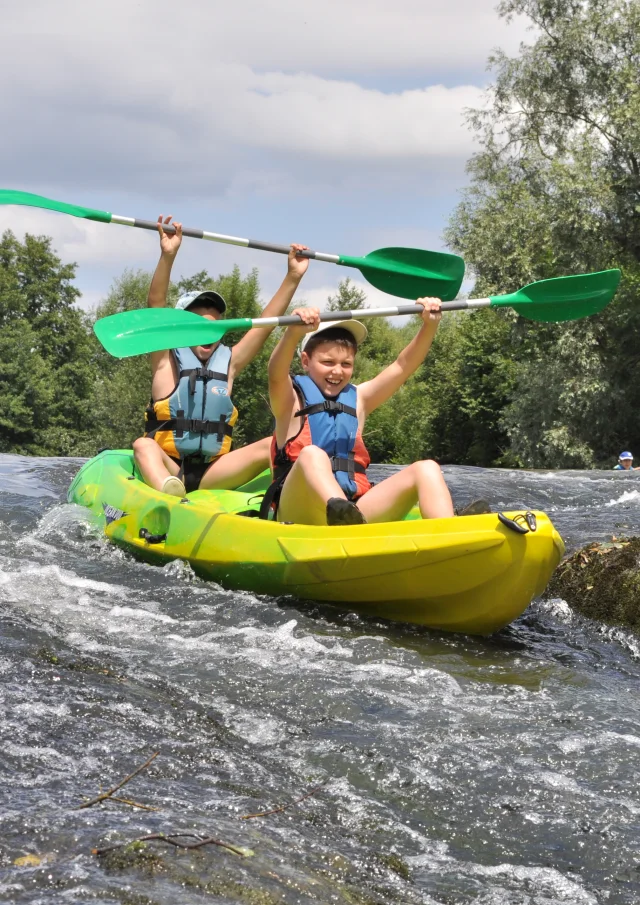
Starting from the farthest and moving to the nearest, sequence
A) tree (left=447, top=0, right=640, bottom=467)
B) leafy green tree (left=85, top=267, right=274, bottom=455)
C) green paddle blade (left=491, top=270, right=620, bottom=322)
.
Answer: leafy green tree (left=85, top=267, right=274, bottom=455)
tree (left=447, top=0, right=640, bottom=467)
green paddle blade (left=491, top=270, right=620, bottom=322)

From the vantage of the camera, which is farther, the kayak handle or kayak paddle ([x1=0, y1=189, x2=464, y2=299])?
kayak paddle ([x1=0, y1=189, x2=464, y2=299])

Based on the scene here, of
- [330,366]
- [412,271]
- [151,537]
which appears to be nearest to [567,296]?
[412,271]

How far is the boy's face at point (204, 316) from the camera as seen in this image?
534 cm

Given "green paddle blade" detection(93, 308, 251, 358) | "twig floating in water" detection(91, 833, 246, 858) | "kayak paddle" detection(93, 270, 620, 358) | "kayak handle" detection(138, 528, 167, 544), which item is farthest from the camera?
"kayak handle" detection(138, 528, 167, 544)

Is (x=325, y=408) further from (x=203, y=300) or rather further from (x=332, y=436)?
(x=203, y=300)

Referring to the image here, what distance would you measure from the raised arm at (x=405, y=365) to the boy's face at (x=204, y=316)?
3.55ft

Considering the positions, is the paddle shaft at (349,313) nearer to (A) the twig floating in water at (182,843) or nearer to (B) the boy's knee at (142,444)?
(B) the boy's knee at (142,444)

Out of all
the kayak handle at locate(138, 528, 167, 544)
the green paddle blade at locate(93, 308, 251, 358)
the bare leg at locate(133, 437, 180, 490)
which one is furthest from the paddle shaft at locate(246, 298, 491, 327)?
the kayak handle at locate(138, 528, 167, 544)

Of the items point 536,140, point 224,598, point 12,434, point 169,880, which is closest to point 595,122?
point 536,140

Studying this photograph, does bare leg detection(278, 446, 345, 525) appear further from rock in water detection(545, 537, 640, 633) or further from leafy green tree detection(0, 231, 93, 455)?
leafy green tree detection(0, 231, 93, 455)

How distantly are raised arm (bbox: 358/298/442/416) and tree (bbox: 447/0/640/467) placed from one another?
13.0m

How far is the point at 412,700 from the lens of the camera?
9.73ft

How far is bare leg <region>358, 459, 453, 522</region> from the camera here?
12.8 feet

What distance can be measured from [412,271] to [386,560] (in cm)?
255
